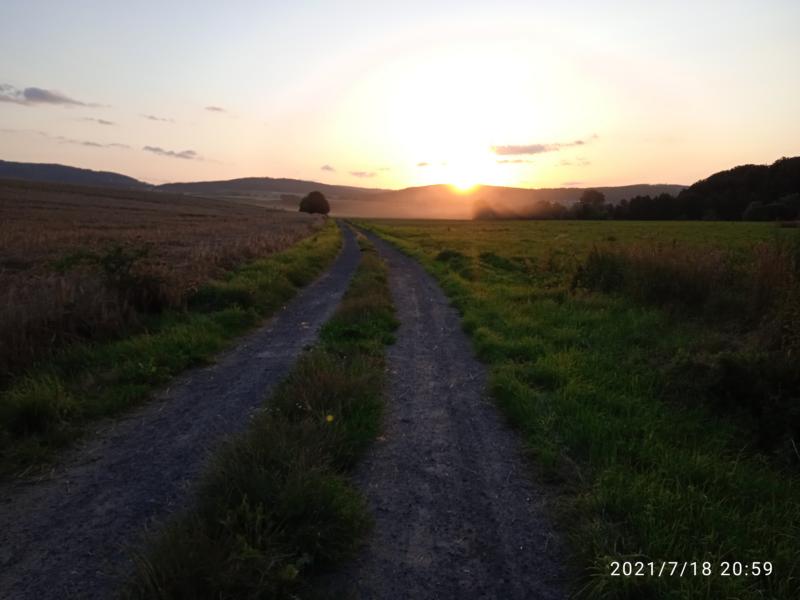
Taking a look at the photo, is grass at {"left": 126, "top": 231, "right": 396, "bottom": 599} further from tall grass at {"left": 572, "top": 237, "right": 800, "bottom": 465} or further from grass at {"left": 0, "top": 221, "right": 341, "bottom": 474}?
tall grass at {"left": 572, "top": 237, "right": 800, "bottom": 465}

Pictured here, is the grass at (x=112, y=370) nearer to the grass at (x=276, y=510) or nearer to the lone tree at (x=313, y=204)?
the grass at (x=276, y=510)

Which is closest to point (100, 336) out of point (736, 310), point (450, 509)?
point (450, 509)

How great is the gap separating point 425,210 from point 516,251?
151474 mm

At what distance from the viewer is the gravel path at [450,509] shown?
11.3ft

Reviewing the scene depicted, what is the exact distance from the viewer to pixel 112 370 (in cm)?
750

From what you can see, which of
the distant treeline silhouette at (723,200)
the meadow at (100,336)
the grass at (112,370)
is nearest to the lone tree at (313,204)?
the distant treeline silhouette at (723,200)

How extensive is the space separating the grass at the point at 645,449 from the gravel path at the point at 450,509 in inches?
11.3

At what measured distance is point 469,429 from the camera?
19.6ft

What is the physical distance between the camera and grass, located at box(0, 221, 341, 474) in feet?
18.4

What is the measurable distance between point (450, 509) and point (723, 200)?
3717 inches

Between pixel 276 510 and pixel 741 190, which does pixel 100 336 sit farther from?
pixel 741 190

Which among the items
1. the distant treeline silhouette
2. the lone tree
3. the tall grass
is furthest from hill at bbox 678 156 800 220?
the lone tree

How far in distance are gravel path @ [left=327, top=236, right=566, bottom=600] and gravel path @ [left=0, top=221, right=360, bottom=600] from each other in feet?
5.46

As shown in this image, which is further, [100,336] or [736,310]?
[736,310]
